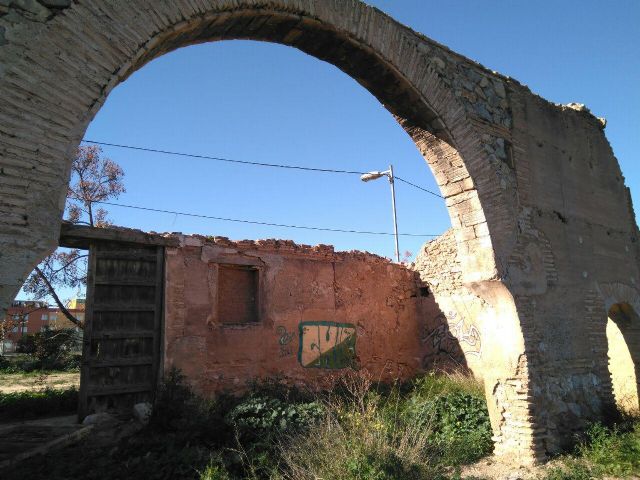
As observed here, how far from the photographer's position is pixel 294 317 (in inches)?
367

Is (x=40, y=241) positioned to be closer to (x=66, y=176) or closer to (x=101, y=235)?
(x=66, y=176)

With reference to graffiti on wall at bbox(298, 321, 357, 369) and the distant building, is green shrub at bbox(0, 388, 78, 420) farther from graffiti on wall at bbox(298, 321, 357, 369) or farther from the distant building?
graffiti on wall at bbox(298, 321, 357, 369)

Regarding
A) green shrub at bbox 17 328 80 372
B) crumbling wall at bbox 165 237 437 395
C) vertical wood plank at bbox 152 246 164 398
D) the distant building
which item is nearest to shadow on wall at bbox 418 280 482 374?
crumbling wall at bbox 165 237 437 395

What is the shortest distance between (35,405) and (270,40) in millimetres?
6905

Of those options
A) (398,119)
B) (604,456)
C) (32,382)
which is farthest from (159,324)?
(32,382)

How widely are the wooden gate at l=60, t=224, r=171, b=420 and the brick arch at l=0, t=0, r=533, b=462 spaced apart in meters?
4.45

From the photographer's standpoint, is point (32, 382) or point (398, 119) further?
point (32, 382)

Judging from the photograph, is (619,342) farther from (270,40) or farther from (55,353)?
(55,353)

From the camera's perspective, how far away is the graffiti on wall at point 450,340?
10.2m

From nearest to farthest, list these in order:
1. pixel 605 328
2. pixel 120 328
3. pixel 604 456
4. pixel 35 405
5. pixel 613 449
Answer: pixel 604 456
pixel 613 449
pixel 605 328
pixel 120 328
pixel 35 405

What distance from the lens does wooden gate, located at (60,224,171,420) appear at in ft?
22.5

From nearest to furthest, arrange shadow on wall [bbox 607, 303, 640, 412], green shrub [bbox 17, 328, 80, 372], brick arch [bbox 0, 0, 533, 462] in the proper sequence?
brick arch [bbox 0, 0, 533, 462], shadow on wall [bbox 607, 303, 640, 412], green shrub [bbox 17, 328, 80, 372]

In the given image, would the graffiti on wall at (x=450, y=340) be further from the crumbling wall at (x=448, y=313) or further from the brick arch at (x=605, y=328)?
the brick arch at (x=605, y=328)

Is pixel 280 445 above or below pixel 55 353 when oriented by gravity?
below
